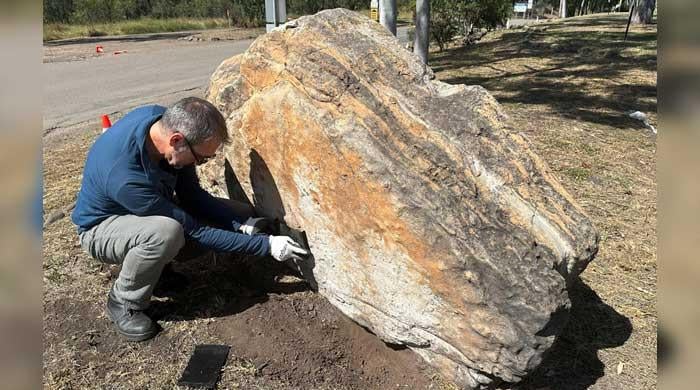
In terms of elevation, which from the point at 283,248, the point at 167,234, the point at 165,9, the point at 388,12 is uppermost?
the point at 165,9

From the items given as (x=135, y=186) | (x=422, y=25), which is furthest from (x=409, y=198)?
(x=422, y=25)

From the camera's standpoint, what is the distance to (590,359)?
9.57ft

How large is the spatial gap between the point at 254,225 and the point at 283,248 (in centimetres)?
33

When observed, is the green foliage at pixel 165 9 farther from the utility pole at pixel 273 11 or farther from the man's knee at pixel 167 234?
the man's knee at pixel 167 234

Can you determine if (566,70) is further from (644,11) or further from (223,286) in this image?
(644,11)

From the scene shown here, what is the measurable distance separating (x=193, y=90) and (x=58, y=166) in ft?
14.1

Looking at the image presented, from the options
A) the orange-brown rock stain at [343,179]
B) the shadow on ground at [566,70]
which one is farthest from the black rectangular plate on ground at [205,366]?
the shadow on ground at [566,70]

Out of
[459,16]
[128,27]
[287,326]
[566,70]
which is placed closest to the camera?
[287,326]

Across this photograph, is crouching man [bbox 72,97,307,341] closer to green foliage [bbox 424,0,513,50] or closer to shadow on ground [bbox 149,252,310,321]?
shadow on ground [bbox 149,252,310,321]

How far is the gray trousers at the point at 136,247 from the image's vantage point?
2688 mm

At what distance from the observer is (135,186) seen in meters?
2.61

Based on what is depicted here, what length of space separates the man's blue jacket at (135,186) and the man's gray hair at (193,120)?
0.46 feet

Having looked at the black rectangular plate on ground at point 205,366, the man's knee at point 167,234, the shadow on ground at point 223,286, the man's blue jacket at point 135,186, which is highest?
the man's blue jacket at point 135,186
